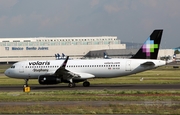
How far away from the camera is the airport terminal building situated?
156750 millimetres

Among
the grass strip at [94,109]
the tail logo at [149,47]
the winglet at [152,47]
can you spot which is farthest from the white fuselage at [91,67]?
the grass strip at [94,109]

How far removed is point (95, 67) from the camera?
4453 centimetres

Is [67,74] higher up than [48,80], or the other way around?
[67,74]

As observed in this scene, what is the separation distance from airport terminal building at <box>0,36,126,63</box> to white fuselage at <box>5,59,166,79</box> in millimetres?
108443

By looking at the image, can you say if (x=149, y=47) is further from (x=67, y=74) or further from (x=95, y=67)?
(x=67, y=74)

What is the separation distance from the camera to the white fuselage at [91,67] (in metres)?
42.8

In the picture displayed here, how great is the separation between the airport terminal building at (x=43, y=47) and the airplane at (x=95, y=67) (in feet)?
360

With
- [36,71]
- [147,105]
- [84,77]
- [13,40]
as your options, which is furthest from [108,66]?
[13,40]

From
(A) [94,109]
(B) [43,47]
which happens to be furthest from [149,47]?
(B) [43,47]

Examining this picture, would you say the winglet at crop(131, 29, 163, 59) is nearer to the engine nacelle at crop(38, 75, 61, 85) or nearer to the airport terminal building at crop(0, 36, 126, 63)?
the engine nacelle at crop(38, 75, 61, 85)

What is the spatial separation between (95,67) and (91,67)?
516 mm

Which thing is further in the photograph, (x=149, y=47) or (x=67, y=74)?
(x=149, y=47)

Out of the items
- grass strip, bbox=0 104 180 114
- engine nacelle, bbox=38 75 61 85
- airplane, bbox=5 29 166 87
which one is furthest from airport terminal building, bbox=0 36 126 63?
grass strip, bbox=0 104 180 114

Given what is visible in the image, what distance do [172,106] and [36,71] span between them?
25.7 metres
